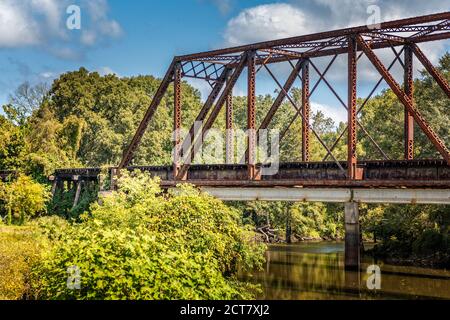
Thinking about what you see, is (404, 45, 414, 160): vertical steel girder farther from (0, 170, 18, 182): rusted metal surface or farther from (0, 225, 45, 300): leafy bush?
(0, 170, 18, 182): rusted metal surface

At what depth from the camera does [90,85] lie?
65750 mm

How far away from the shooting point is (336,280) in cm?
3083

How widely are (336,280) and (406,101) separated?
8735 millimetres

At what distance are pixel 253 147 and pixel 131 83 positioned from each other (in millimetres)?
34768

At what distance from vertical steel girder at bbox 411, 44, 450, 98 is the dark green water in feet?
28.6

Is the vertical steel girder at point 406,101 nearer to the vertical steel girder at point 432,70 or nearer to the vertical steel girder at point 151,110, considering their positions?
the vertical steel girder at point 432,70

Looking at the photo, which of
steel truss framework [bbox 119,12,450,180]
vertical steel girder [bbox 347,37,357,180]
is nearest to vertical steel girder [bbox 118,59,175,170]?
steel truss framework [bbox 119,12,450,180]

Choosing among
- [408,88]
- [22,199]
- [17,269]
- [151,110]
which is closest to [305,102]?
[408,88]

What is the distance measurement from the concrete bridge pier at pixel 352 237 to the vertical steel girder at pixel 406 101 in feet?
18.0

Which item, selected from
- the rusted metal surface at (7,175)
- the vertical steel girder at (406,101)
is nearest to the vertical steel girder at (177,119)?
the vertical steel girder at (406,101)

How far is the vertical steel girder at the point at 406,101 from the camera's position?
28.4m

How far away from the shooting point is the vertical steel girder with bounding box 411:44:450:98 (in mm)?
30469
